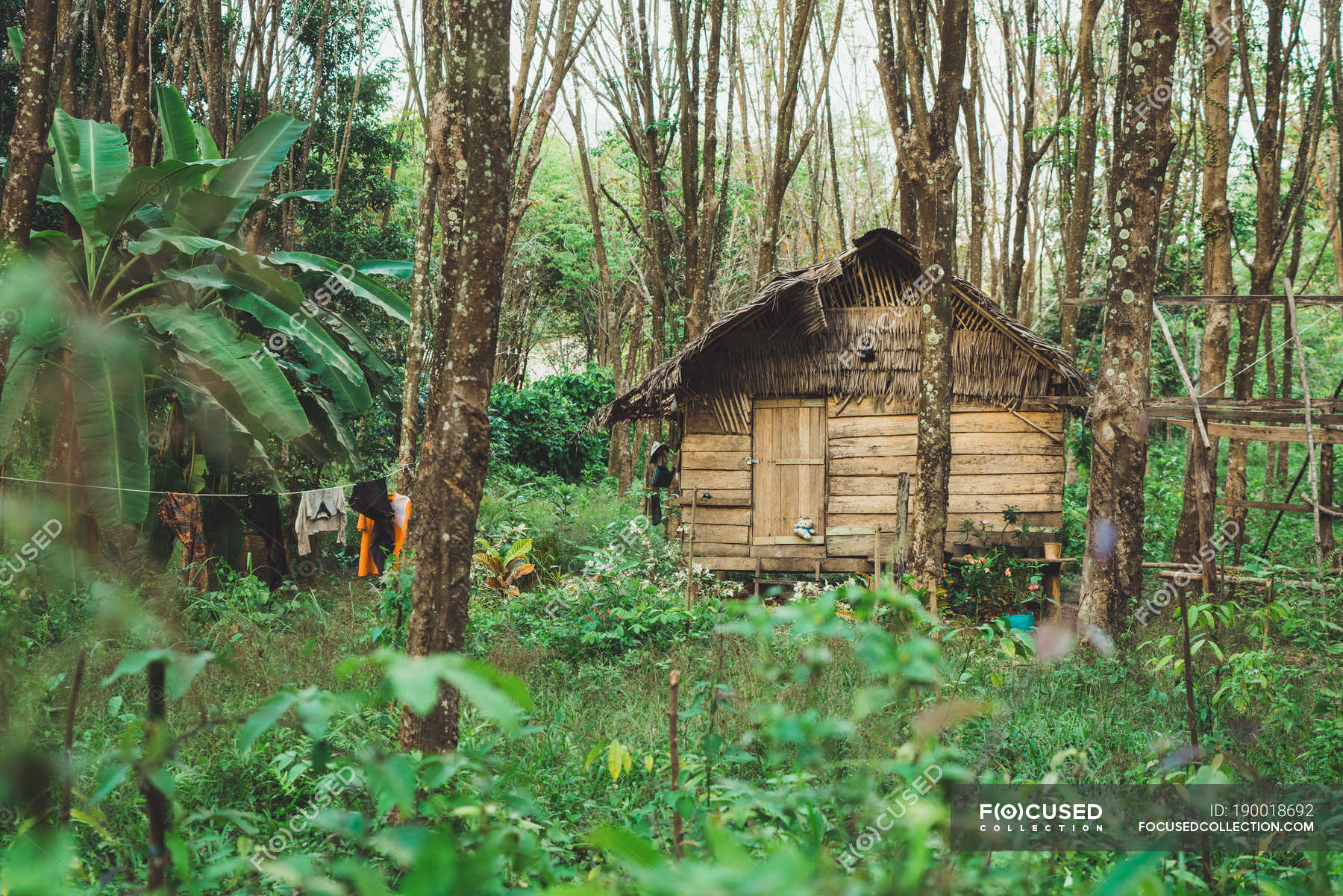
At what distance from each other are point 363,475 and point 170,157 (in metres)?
4.70

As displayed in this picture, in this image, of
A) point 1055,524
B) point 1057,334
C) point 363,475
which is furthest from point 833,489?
point 1057,334

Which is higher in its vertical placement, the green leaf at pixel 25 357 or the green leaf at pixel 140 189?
the green leaf at pixel 140 189

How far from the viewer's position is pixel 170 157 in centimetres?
883

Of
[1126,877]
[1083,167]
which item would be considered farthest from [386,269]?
[1083,167]

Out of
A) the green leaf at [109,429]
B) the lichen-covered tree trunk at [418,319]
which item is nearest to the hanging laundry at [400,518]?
the lichen-covered tree trunk at [418,319]

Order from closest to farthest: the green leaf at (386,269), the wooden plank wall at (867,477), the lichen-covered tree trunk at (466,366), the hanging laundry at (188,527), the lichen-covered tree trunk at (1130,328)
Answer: the lichen-covered tree trunk at (466,366) < the lichen-covered tree trunk at (1130,328) < the hanging laundry at (188,527) < the green leaf at (386,269) < the wooden plank wall at (867,477)

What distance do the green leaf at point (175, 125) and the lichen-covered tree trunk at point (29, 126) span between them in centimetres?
261

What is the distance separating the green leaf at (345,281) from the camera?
9.43m

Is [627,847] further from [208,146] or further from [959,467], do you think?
[959,467]

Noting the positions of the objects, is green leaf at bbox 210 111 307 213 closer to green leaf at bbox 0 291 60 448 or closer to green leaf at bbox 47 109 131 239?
green leaf at bbox 47 109 131 239

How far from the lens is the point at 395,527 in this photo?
32.0 ft

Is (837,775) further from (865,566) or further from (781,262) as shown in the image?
(781,262)

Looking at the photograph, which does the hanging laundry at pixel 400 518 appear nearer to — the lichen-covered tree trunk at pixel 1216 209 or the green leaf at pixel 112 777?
the green leaf at pixel 112 777

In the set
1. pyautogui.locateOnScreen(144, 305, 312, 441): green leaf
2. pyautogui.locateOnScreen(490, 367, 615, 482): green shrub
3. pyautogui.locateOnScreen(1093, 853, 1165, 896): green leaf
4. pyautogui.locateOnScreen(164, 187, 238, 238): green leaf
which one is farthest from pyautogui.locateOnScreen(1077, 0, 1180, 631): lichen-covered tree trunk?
pyautogui.locateOnScreen(490, 367, 615, 482): green shrub
